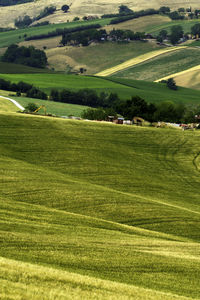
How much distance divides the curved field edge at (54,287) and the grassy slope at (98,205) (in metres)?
0.07

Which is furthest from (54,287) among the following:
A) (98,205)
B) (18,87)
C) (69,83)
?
(69,83)

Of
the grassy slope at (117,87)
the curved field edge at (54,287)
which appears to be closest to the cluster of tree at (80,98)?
the grassy slope at (117,87)

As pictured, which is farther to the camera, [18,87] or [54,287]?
[18,87]

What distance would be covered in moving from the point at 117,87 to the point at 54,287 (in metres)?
169

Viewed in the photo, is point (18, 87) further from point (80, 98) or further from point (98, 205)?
point (98, 205)

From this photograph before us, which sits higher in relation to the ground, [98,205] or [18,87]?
[98,205]

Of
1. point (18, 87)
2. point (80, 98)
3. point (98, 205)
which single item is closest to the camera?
point (98, 205)

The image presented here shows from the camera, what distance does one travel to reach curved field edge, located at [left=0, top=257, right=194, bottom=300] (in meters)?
17.6

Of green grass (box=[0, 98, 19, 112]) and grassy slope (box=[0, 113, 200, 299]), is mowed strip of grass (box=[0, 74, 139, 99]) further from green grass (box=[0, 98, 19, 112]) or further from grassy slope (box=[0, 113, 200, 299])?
grassy slope (box=[0, 113, 200, 299])

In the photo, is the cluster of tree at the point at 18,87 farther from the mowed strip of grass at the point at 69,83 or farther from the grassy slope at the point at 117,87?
the grassy slope at the point at 117,87

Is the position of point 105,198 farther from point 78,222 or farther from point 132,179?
point 132,179

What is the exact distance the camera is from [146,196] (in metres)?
54.3

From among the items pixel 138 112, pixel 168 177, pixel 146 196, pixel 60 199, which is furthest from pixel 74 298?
pixel 138 112

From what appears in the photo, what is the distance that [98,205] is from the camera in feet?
143
